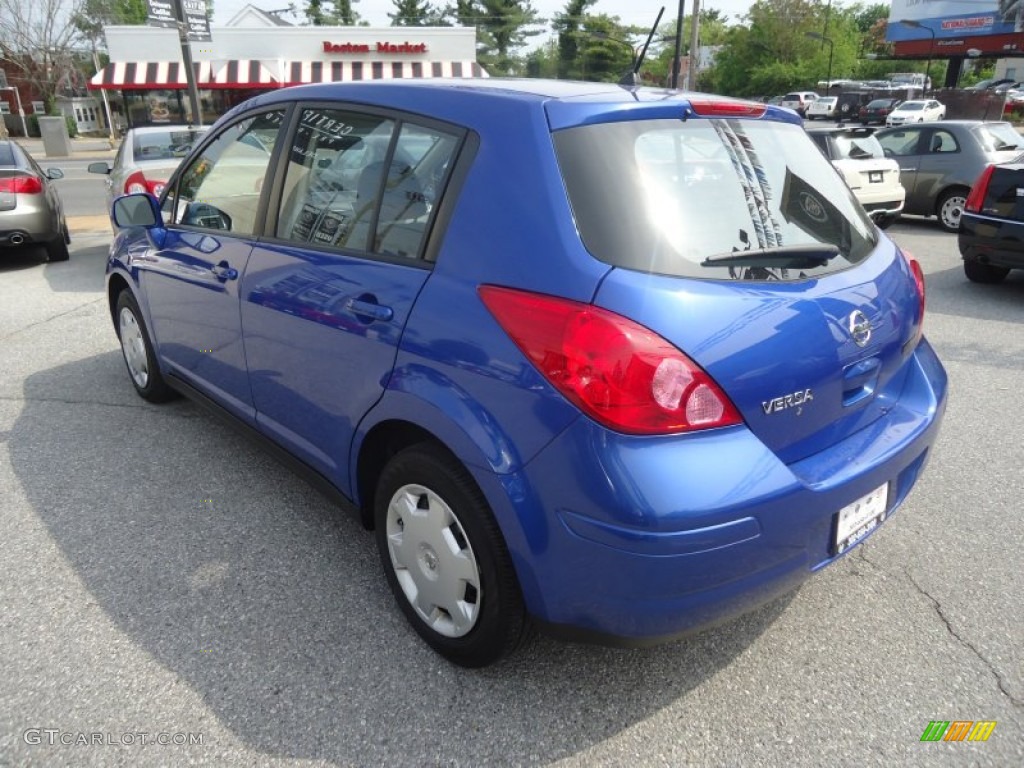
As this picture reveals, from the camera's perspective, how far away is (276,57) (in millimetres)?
31906

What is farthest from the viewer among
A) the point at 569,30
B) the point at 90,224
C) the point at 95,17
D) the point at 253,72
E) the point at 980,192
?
the point at 569,30

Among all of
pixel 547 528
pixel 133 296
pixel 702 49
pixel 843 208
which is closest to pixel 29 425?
pixel 133 296

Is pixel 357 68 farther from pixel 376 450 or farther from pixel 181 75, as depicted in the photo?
pixel 376 450

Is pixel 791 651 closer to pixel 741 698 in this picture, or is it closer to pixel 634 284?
pixel 741 698

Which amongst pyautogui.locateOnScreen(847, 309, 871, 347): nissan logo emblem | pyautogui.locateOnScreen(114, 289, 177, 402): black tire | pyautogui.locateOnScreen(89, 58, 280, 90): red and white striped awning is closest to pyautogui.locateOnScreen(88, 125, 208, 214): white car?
pyautogui.locateOnScreen(114, 289, 177, 402): black tire

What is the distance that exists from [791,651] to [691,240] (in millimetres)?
1406

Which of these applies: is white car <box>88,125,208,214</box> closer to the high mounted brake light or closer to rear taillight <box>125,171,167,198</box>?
rear taillight <box>125,171,167,198</box>

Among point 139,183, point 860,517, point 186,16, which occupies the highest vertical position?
point 186,16

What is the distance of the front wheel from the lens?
35.9 feet

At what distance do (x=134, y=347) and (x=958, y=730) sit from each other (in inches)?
175

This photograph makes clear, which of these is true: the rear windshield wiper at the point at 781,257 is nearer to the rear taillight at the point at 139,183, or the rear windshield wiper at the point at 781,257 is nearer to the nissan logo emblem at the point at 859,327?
the nissan logo emblem at the point at 859,327

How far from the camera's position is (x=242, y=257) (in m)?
3.09

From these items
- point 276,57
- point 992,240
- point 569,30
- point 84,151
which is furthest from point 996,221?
point 569,30

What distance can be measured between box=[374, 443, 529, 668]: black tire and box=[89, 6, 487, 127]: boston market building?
31.2 meters
